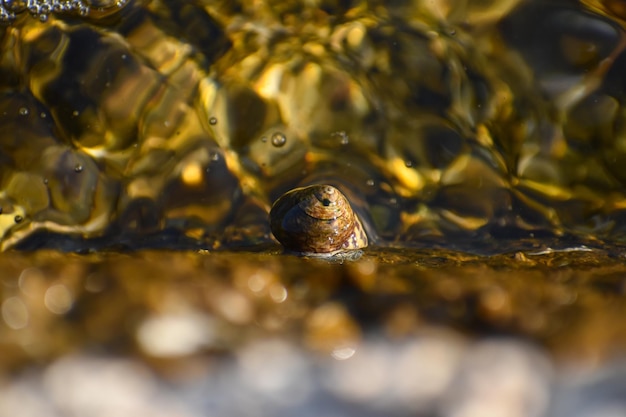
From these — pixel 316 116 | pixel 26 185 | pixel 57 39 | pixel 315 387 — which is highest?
pixel 315 387

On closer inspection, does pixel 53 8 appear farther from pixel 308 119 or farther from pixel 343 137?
pixel 343 137

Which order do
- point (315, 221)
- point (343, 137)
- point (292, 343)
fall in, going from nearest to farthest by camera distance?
point (292, 343)
point (315, 221)
point (343, 137)

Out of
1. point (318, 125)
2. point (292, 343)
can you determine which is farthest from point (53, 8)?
point (292, 343)

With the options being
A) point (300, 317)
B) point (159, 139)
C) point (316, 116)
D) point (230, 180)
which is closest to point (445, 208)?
point (316, 116)

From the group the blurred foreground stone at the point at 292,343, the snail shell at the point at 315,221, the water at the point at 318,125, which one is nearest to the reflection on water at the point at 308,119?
the water at the point at 318,125

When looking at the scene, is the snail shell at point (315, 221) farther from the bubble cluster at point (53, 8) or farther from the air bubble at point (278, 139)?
the bubble cluster at point (53, 8)

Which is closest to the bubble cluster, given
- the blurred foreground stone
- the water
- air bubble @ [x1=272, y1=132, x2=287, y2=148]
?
the water

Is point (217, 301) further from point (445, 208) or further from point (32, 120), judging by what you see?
point (32, 120)
